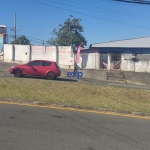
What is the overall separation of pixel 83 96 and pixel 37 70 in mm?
8757

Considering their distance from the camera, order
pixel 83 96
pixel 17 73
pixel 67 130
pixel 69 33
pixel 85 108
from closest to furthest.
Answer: pixel 67 130
pixel 85 108
pixel 83 96
pixel 17 73
pixel 69 33

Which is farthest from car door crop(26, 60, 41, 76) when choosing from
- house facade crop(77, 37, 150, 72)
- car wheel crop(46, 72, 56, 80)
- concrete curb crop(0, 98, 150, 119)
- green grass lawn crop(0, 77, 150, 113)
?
house facade crop(77, 37, 150, 72)

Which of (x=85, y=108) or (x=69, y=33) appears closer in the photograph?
(x=85, y=108)

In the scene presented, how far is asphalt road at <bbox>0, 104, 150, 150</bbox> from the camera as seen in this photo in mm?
5064

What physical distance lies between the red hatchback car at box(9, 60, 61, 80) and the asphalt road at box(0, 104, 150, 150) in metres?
10.7

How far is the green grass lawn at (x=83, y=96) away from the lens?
921 cm

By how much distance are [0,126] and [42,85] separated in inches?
275

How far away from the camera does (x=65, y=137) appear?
550 cm

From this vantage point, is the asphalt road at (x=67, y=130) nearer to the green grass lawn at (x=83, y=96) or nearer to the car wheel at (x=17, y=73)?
the green grass lawn at (x=83, y=96)

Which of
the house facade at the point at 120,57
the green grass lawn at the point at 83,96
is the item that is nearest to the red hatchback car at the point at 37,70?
the green grass lawn at the point at 83,96

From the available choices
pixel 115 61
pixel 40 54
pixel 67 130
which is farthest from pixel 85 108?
pixel 115 61

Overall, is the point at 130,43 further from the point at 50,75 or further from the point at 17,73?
the point at 17,73

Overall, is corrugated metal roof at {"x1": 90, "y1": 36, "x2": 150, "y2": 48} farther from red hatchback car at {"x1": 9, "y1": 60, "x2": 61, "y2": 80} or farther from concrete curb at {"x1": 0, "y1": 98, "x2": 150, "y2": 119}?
concrete curb at {"x1": 0, "y1": 98, "x2": 150, "y2": 119}

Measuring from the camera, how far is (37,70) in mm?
18891
